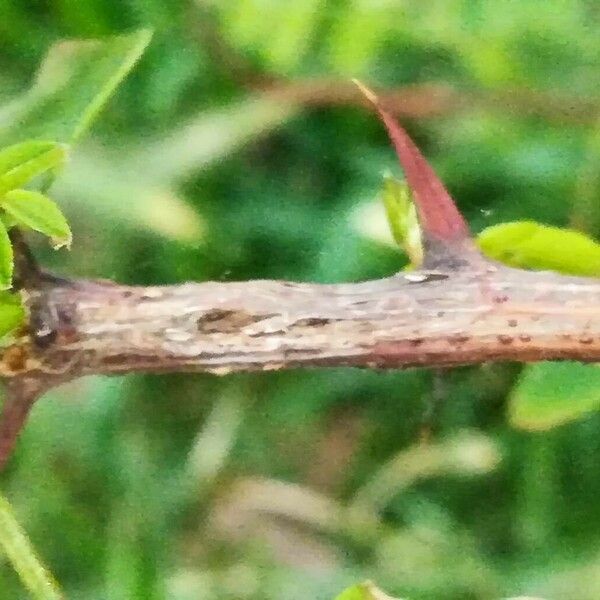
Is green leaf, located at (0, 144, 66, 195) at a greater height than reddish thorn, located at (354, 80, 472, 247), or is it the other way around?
green leaf, located at (0, 144, 66, 195)

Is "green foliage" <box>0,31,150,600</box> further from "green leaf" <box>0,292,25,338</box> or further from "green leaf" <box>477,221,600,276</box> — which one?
"green leaf" <box>477,221,600,276</box>

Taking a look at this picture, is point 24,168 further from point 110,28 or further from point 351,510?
point 351,510

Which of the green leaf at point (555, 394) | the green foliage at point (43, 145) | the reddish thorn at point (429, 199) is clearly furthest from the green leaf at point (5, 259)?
the green leaf at point (555, 394)

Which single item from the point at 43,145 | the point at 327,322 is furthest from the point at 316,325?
the point at 43,145

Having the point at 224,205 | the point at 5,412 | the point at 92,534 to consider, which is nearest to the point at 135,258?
the point at 224,205

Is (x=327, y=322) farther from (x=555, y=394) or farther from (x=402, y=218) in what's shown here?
(x=555, y=394)

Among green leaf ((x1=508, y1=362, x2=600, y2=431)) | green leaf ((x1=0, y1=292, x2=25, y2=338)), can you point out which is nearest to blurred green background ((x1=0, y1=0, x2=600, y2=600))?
green leaf ((x1=508, y1=362, x2=600, y2=431))
